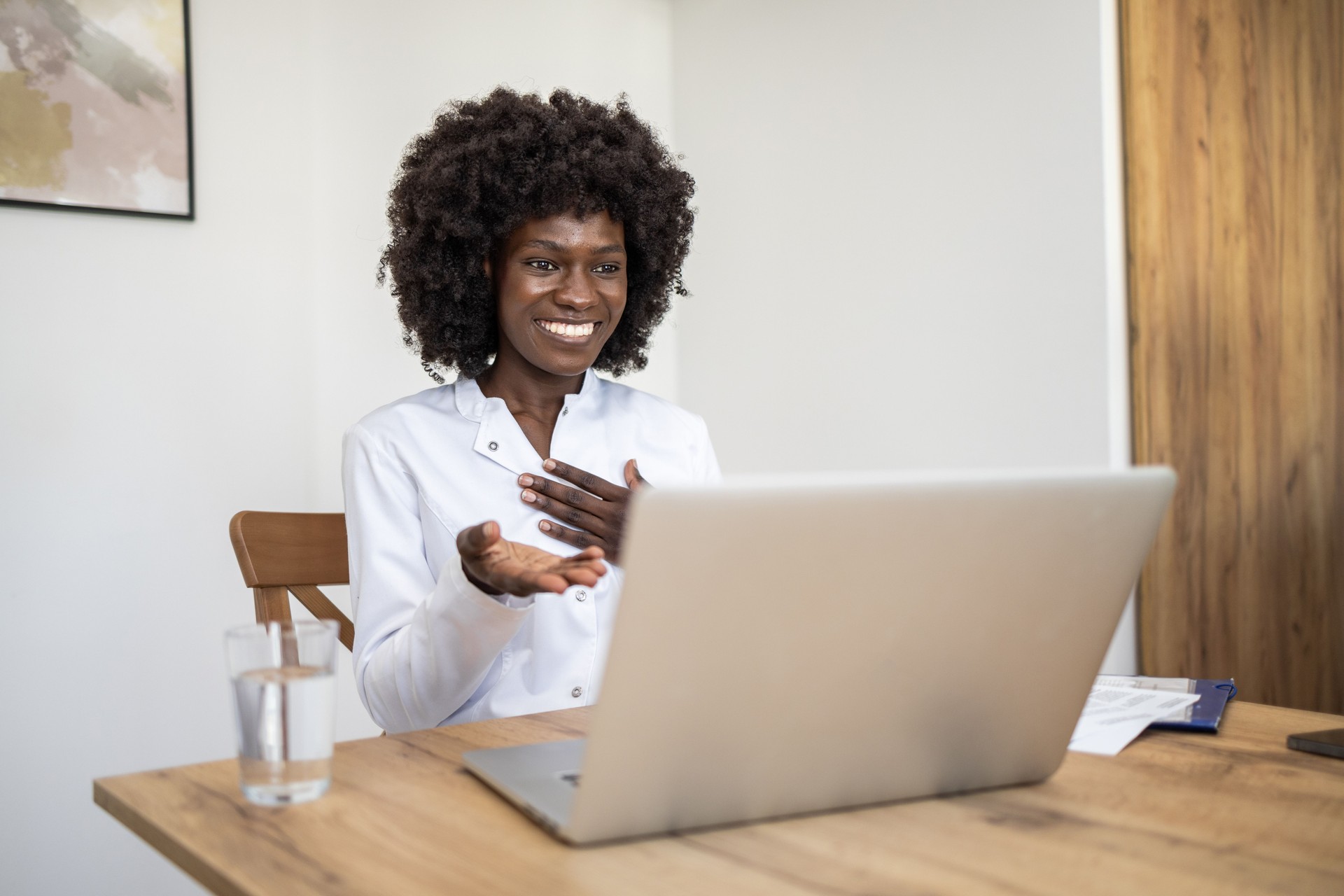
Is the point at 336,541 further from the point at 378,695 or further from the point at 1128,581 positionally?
the point at 1128,581

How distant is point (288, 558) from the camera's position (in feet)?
4.72

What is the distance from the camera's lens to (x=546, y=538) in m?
1.44

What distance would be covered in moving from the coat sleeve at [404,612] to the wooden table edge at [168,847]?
318mm

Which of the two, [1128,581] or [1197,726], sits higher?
[1128,581]

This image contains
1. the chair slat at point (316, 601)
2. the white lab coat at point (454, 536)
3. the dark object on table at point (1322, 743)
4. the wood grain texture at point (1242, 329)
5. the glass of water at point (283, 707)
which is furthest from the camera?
the wood grain texture at point (1242, 329)

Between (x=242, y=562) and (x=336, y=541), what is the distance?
0.15 metres

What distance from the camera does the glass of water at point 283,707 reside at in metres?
0.70

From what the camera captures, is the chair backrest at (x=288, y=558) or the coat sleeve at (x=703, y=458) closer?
the chair backrest at (x=288, y=558)

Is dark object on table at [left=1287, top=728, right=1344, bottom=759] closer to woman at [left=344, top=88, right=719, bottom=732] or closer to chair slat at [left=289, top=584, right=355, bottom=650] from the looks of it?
woman at [left=344, top=88, right=719, bottom=732]

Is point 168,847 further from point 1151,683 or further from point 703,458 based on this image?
point 703,458

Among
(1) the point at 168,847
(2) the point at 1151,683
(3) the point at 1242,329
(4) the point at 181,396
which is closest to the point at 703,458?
(2) the point at 1151,683

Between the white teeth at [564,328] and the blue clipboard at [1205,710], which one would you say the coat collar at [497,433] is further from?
the blue clipboard at [1205,710]

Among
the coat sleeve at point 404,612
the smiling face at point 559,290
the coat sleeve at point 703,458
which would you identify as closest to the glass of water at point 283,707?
the coat sleeve at point 404,612

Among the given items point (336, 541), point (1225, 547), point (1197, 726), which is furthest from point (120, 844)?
point (1225, 547)
